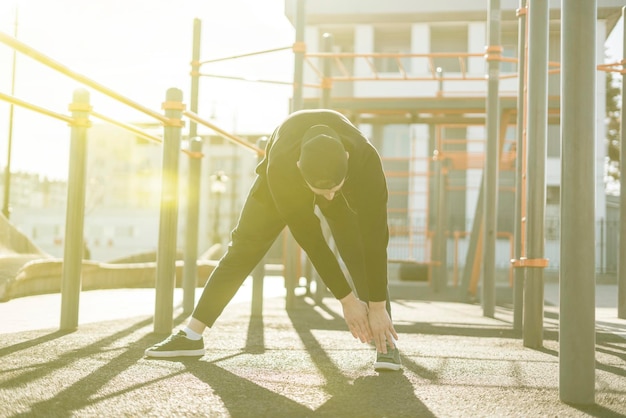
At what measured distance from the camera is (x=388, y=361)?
303 centimetres

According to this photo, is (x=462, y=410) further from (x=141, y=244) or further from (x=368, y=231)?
(x=141, y=244)

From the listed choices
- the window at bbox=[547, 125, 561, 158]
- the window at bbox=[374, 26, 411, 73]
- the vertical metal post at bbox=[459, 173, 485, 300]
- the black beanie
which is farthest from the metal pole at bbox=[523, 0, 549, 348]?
the window at bbox=[374, 26, 411, 73]

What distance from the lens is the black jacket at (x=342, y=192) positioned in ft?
8.28

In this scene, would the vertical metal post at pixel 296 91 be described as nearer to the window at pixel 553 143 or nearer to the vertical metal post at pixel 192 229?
the vertical metal post at pixel 192 229

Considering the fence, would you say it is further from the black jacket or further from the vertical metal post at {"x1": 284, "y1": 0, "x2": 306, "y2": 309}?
the vertical metal post at {"x1": 284, "y1": 0, "x2": 306, "y2": 309}

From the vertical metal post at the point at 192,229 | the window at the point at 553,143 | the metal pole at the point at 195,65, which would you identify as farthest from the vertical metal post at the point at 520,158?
the window at the point at 553,143

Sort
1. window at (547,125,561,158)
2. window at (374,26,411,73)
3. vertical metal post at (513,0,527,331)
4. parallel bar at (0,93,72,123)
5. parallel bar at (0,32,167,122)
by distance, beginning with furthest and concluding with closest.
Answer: window at (374,26,411,73) < window at (547,125,561,158) < vertical metal post at (513,0,527,331) < parallel bar at (0,93,72,123) < parallel bar at (0,32,167,122)

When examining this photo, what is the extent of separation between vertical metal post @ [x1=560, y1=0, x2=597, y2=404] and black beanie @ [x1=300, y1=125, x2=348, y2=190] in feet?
2.47

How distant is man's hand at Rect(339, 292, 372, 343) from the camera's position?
266cm

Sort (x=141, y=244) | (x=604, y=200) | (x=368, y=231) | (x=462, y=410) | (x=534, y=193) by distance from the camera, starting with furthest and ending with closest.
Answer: (x=141, y=244) → (x=604, y=200) → (x=534, y=193) → (x=368, y=231) → (x=462, y=410)

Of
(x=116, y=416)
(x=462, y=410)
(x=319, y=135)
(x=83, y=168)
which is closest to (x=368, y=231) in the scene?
(x=319, y=135)

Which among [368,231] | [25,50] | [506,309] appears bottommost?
[506,309]

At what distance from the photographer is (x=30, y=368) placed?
110 inches

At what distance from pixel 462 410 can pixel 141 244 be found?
47.2 meters
